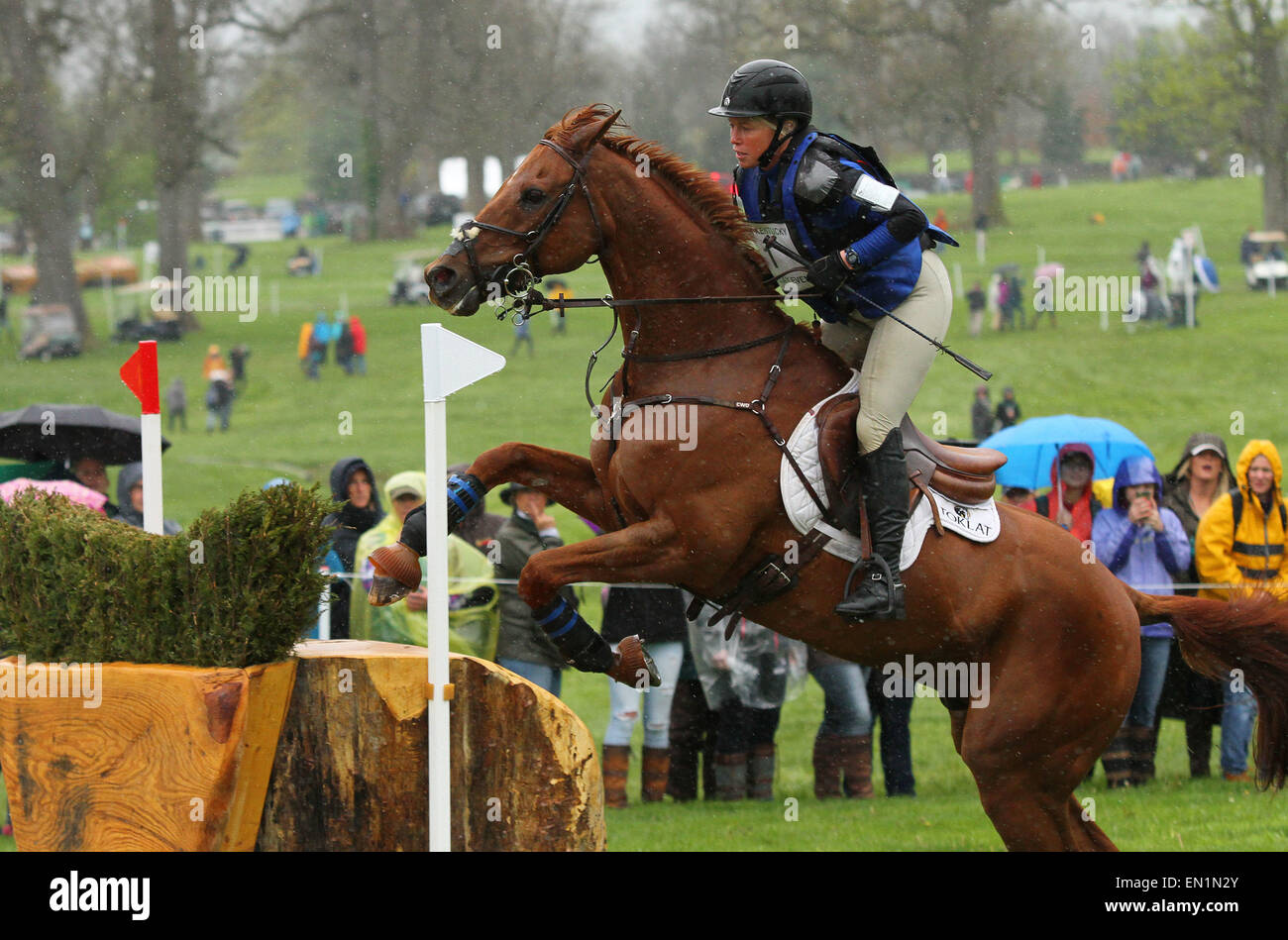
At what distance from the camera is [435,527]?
4.21 m

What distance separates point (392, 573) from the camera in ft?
14.9

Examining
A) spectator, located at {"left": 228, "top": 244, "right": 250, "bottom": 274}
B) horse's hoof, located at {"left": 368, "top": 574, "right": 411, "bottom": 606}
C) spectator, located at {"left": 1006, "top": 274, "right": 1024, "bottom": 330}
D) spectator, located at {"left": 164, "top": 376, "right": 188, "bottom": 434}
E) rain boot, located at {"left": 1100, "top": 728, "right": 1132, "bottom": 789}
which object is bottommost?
rain boot, located at {"left": 1100, "top": 728, "right": 1132, "bottom": 789}

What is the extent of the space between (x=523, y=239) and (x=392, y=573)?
3.80 ft

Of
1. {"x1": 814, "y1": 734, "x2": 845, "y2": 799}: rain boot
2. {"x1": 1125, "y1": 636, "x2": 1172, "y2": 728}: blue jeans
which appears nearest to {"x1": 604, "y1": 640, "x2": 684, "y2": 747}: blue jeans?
{"x1": 814, "y1": 734, "x2": 845, "y2": 799}: rain boot

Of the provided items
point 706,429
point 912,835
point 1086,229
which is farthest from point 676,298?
point 1086,229

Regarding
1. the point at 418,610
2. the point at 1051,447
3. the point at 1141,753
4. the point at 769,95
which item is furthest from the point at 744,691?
the point at 769,95

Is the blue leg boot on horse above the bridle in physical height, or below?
below

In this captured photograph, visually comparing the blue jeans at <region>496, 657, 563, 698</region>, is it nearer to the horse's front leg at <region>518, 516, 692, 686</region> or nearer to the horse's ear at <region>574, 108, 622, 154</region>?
the horse's front leg at <region>518, 516, 692, 686</region>

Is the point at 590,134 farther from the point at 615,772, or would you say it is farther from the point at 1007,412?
the point at 1007,412

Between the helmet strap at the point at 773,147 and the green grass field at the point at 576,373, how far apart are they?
5.65m

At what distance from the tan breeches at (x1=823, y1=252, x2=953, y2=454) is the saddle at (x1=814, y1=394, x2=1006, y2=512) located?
0.20 ft

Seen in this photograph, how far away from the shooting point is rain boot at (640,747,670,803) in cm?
736

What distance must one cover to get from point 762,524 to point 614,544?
500 mm
